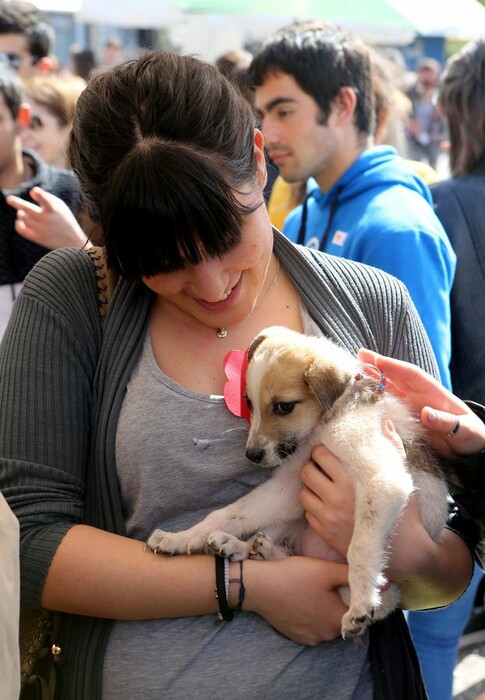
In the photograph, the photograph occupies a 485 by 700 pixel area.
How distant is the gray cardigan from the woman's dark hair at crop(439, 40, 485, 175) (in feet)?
8.20

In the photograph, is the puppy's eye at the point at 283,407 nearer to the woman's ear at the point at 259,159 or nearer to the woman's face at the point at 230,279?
the woman's face at the point at 230,279

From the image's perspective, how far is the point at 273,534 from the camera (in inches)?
87.0

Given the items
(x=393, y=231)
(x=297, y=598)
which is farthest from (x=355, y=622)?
(x=393, y=231)

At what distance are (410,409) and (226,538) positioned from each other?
60 cm

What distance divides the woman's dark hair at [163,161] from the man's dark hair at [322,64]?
2279 millimetres

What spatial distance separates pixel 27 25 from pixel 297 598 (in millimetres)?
6623

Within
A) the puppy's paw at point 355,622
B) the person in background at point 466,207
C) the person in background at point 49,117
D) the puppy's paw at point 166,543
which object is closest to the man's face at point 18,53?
the person in background at point 49,117

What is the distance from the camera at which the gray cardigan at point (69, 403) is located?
191 cm

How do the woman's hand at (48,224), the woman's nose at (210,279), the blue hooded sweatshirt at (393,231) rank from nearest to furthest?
1. the woman's nose at (210,279)
2. the blue hooded sweatshirt at (393,231)
3. the woman's hand at (48,224)

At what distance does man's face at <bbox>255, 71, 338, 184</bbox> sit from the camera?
13.9 feet

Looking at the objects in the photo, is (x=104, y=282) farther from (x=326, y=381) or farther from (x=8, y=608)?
(x=8, y=608)

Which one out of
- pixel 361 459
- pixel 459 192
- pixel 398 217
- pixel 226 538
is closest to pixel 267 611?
pixel 226 538

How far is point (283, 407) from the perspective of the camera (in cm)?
223

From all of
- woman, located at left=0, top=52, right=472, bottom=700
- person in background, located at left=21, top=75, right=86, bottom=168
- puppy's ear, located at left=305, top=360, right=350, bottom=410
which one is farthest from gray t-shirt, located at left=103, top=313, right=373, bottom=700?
person in background, located at left=21, top=75, right=86, bottom=168
